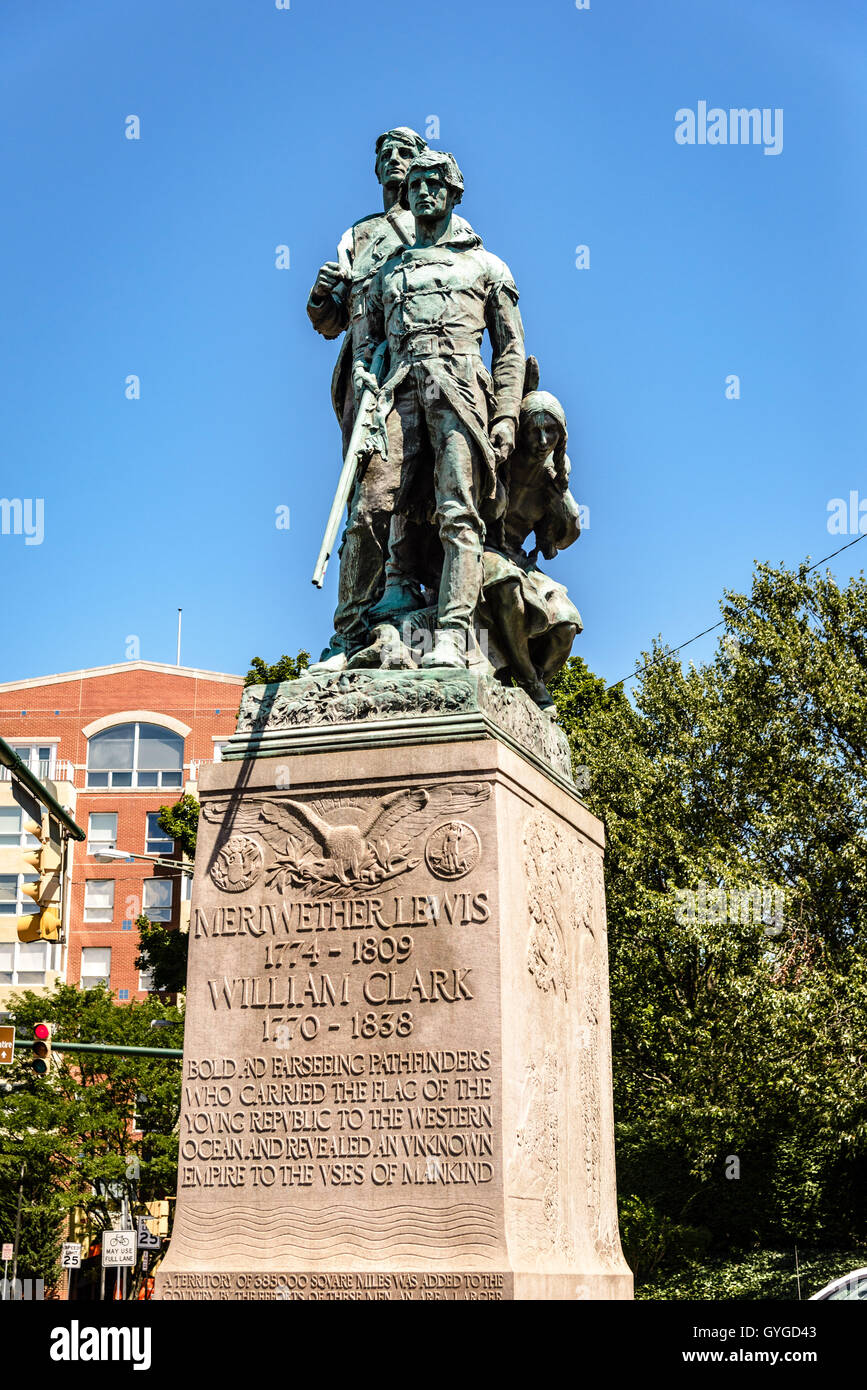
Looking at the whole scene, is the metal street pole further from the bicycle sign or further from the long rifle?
the long rifle

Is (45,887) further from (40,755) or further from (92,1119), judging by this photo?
(40,755)

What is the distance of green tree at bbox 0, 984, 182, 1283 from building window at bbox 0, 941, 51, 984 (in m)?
12.2

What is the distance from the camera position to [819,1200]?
32.0 m

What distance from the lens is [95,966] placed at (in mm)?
60312

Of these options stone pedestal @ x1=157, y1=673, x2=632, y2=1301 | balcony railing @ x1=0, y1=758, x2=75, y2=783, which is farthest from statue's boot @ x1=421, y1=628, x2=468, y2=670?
balcony railing @ x1=0, y1=758, x2=75, y2=783

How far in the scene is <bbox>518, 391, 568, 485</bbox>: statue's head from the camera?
10.7m

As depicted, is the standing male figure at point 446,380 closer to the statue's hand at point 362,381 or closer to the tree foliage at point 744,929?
the statue's hand at point 362,381

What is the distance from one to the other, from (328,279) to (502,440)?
1828 mm

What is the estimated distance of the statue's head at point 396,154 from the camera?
11180 mm

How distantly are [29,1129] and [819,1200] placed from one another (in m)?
24.4

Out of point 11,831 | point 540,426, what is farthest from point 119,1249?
point 11,831
